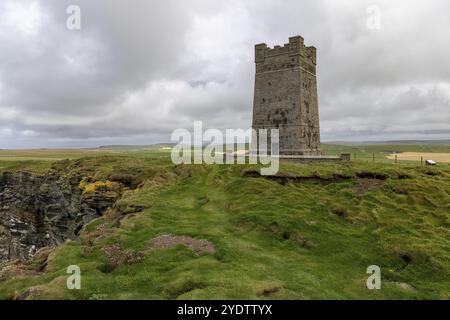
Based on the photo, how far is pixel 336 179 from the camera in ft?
116

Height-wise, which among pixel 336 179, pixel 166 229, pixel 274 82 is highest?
pixel 274 82

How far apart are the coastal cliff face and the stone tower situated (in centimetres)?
2960

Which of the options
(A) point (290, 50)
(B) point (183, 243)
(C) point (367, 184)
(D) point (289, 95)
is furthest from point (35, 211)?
(C) point (367, 184)

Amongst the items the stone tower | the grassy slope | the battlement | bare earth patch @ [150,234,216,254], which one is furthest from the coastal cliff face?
the battlement

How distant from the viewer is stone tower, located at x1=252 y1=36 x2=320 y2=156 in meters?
50.5

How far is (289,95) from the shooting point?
5112cm

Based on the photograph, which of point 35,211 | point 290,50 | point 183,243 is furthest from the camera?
point 35,211

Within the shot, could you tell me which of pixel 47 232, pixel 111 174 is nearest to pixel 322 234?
pixel 111 174

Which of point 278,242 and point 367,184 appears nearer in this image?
point 278,242

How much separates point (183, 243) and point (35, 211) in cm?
4944

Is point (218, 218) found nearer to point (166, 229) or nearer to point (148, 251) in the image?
point (166, 229)

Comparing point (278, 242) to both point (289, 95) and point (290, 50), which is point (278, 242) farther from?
point (290, 50)

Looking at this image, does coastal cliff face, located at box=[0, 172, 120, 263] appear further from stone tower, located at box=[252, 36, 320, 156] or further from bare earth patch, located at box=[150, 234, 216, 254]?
stone tower, located at box=[252, 36, 320, 156]

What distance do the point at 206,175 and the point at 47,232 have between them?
32.6 meters
